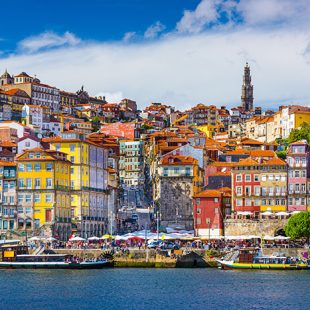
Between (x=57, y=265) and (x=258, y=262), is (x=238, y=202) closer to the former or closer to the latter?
(x=258, y=262)

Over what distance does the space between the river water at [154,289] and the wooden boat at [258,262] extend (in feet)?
3.55

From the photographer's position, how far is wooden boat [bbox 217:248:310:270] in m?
81.4

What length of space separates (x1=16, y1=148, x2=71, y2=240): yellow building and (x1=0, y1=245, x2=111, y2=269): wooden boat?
11090 mm

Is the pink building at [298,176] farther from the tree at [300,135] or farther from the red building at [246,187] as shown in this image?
the tree at [300,135]

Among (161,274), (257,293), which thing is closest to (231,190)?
(161,274)

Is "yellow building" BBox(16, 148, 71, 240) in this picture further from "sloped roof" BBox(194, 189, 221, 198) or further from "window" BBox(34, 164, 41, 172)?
"sloped roof" BBox(194, 189, 221, 198)

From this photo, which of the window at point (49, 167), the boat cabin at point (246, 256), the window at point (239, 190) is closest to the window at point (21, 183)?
the window at point (49, 167)

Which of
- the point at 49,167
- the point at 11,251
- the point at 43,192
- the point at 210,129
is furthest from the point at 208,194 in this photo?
the point at 210,129

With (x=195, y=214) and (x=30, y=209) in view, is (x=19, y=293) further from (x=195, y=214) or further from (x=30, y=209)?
(x=195, y=214)

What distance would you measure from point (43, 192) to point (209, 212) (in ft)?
57.2

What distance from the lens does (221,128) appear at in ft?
641

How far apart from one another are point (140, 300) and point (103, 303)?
268 cm

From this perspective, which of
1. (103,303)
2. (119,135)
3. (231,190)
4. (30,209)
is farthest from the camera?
(119,135)

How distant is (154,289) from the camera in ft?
219
